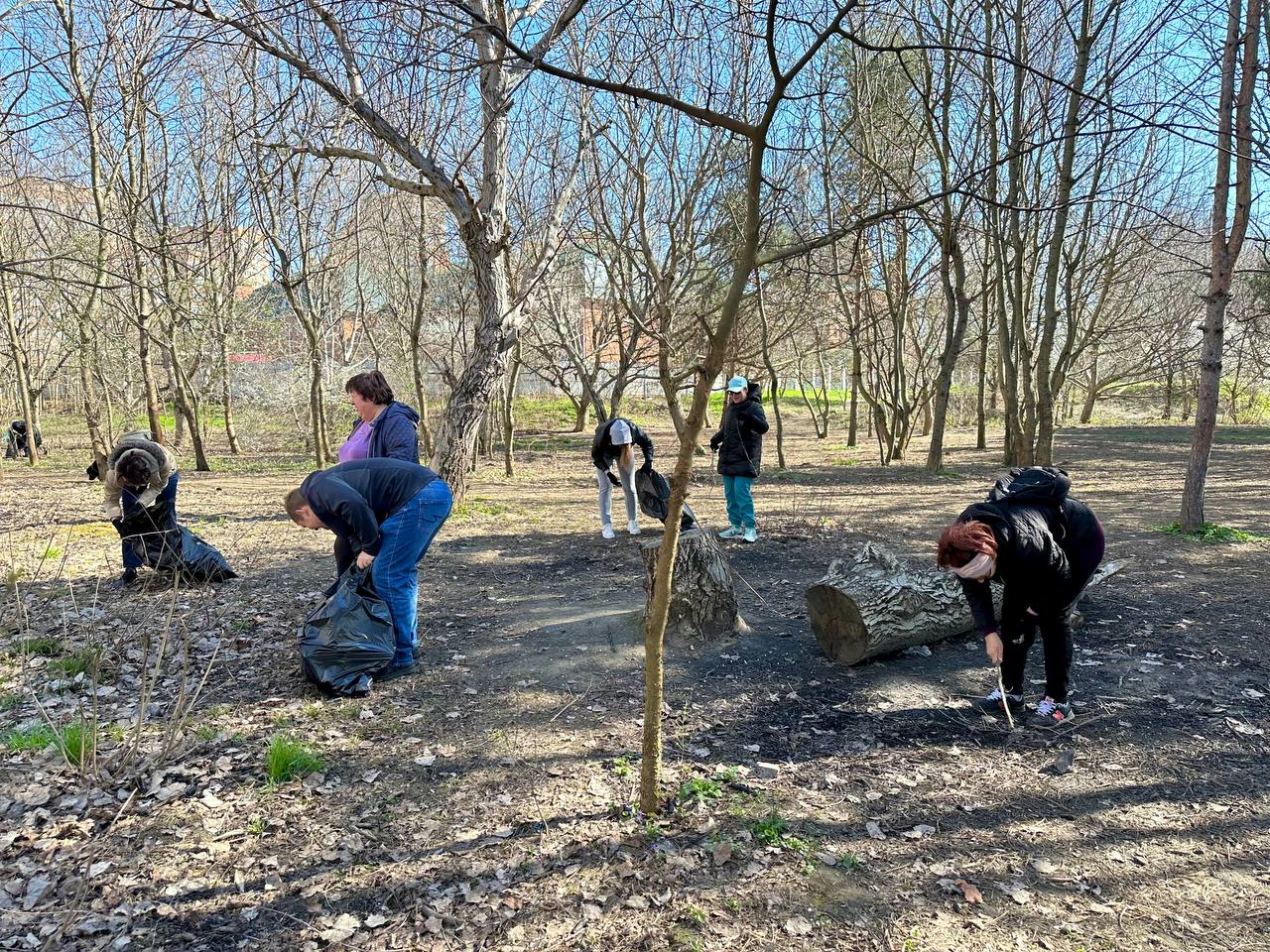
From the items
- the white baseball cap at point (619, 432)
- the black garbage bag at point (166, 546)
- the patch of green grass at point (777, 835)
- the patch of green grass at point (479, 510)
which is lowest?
the patch of green grass at point (777, 835)

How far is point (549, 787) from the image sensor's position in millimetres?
3176

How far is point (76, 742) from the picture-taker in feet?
10.8

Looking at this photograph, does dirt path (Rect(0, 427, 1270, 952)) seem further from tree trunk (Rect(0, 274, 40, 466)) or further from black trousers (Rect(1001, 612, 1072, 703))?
tree trunk (Rect(0, 274, 40, 466))

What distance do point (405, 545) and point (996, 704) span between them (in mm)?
3222

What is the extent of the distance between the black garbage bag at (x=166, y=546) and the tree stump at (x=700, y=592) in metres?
3.59

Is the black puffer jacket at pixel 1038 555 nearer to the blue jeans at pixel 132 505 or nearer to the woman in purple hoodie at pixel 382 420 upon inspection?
the woman in purple hoodie at pixel 382 420

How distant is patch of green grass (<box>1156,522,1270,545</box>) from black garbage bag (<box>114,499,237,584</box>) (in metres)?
8.57

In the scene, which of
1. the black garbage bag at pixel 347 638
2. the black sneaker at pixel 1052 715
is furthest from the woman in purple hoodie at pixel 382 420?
the black sneaker at pixel 1052 715

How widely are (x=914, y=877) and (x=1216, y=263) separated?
22.4ft

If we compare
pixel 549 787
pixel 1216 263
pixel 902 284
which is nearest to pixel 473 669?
pixel 549 787

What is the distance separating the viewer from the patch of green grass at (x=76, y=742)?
312cm

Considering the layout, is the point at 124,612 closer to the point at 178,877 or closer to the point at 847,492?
the point at 178,877

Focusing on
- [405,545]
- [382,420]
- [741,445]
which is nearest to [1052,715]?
[405,545]

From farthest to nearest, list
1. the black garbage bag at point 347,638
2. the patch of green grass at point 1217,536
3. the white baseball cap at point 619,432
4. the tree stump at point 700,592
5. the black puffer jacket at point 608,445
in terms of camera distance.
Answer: the black puffer jacket at point 608,445 < the white baseball cap at point 619,432 < the patch of green grass at point 1217,536 < the tree stump at point 700,592 < the black garbage bag at point 347,638
